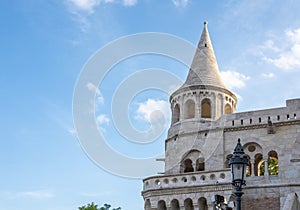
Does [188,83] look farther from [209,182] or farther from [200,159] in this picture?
[209,182]

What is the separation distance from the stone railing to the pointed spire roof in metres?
6.00

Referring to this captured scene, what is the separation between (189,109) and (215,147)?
3094 millimetres

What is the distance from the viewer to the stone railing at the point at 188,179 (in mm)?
23406

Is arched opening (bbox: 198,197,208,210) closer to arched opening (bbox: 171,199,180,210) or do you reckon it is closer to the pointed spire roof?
arched opening (bbox: 171,199,180,210)

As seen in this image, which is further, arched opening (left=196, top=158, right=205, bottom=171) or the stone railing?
arched opening (left=196, top=158, right=205, bottom=171)

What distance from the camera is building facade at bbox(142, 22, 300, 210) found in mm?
23641

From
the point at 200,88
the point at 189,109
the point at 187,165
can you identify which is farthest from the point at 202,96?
the point at 187,165

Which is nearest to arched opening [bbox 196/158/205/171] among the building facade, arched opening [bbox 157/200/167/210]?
the building facade

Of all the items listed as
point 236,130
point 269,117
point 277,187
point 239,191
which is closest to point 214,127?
point 236,130

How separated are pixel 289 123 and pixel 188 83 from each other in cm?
611

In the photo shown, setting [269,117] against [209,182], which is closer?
[209,182]

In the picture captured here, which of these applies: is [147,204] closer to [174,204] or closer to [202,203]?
[174,204]

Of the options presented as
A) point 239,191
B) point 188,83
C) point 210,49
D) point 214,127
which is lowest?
point 239,191

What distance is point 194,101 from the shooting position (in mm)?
27891
